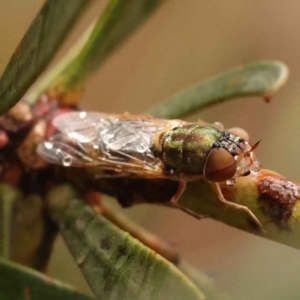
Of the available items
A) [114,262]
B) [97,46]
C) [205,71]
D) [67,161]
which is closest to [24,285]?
[114,262]

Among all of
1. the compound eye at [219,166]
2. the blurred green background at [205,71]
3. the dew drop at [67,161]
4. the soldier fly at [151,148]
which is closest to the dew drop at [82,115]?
the soldier fly at [151,148]

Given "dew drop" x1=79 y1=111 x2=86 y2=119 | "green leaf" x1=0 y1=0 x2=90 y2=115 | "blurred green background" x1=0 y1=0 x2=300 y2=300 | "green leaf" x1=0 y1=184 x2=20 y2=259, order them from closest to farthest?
"green leaf" x1=0 y1=0 x2=90 y2=115, "green leaf" x1=0 y1=184 x2=20 y2=259, "dew drop" x1=79 y1=111 x2=86 y2=119, "blurred green background" x1=0 y1=0 x2=300 y2=300

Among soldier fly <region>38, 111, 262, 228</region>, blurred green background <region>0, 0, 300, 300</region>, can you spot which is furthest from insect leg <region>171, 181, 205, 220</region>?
blurred green background <region>0, 0, 300, 300</region>

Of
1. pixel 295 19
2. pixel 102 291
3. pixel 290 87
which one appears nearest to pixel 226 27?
pixel 295 19

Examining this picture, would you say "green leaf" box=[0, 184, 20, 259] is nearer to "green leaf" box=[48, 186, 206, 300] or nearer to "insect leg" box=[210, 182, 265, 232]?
"green leaf" box=[48, 186, 206, 300]

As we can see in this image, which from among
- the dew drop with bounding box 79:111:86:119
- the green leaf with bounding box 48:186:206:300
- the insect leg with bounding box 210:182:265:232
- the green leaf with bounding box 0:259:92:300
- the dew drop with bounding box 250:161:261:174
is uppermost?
the dew drop with bounding box 250:161:261:174
